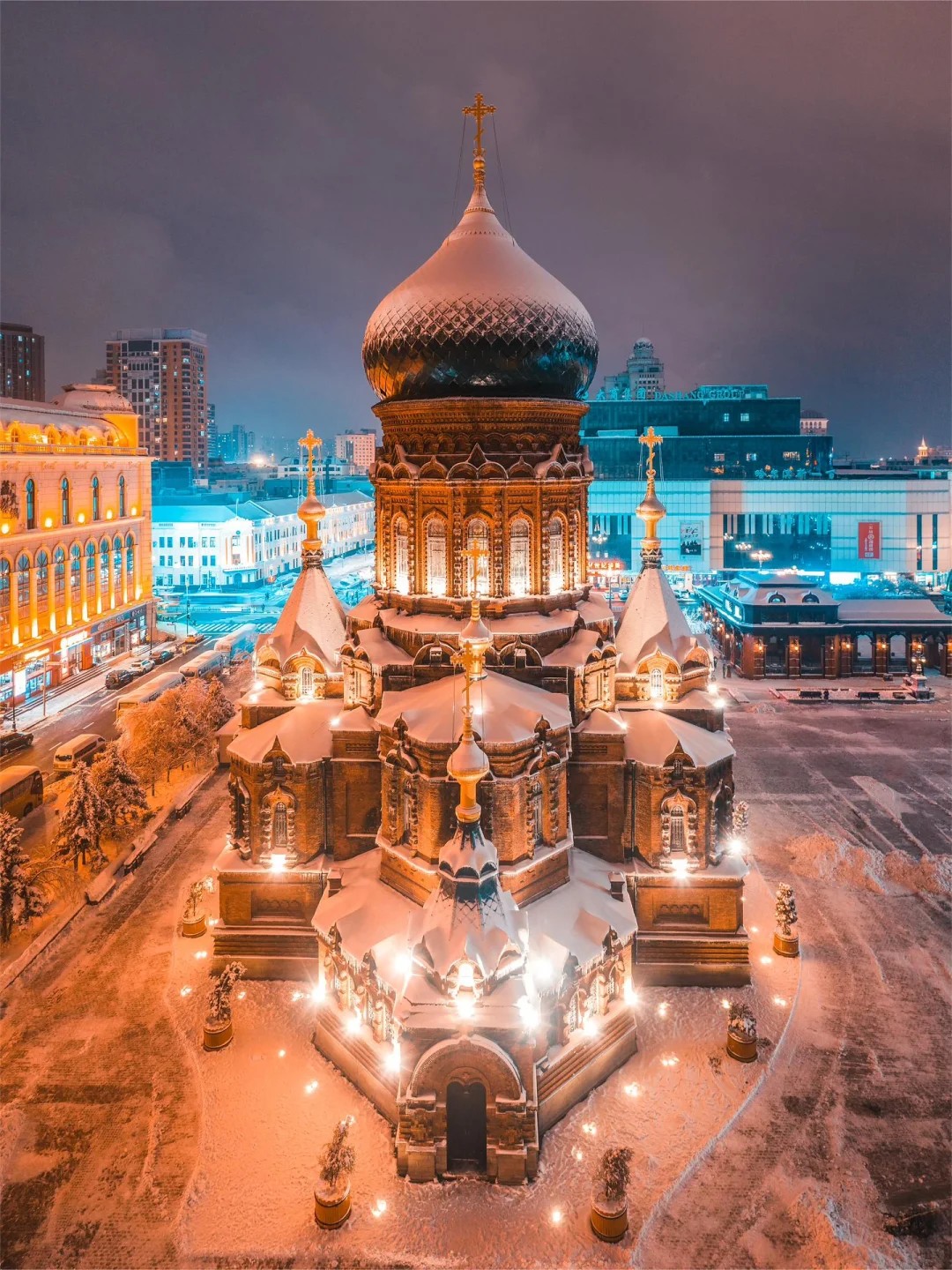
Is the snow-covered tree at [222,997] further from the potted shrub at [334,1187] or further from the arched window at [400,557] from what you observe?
the arched window at [400,557]

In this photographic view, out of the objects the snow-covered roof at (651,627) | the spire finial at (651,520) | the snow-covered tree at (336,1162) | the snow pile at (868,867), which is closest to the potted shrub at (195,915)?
the snow-covered tree at (336,1162)

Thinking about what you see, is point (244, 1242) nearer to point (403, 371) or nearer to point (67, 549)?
point (403, 371)

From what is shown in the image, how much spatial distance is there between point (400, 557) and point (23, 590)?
33.5 meters

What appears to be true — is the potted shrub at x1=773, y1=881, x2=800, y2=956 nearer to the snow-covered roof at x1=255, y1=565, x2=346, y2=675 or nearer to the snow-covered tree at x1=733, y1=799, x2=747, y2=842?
the snow-covered tree at x1=733, y1=799, x2=747, y2=842

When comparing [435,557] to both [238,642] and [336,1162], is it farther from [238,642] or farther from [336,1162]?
[238,642]

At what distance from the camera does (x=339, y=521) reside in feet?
335

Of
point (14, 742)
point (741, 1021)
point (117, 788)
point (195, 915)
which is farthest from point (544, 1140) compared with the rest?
point (14, 742)

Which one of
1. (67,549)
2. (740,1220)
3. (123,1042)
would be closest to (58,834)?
(123,1042)

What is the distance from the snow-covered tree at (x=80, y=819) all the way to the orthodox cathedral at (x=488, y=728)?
597 centimetres

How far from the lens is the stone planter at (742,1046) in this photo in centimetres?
1538

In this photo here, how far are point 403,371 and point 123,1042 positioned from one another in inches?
600

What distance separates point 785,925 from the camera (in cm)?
1895

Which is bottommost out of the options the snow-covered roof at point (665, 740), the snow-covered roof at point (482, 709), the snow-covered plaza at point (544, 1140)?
the snow-covered plaza at point (544, 1140)

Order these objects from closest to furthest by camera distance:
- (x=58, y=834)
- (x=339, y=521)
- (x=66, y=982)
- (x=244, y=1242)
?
(x=244, y=1242) → (x=66, y=982) → (x=58, y=834) → (x=339, y=521)
